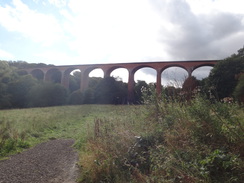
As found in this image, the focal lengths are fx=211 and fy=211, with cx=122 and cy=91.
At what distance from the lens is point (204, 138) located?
2.36 meters

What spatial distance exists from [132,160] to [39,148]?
12.7 feet

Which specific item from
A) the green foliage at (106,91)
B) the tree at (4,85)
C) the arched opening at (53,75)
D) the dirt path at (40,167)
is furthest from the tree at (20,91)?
the dirt path at (40,167)

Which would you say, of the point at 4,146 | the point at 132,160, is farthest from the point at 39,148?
the point at 132,160

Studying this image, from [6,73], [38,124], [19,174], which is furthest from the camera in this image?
[6,73]

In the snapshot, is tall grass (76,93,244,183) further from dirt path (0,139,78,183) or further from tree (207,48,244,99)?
tree (207,48,244,99)

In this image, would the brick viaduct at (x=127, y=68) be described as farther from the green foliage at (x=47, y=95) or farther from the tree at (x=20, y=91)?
the tree at (x=20, y=91)

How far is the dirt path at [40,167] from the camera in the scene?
336cm

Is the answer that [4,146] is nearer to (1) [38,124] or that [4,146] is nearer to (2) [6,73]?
(1) [38,124]

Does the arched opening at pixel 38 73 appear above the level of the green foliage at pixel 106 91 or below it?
above

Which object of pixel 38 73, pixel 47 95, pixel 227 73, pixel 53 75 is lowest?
pixel 47 95

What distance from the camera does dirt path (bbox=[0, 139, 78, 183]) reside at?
3.36 m

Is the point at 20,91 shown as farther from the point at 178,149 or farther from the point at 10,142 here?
the point at 178,149

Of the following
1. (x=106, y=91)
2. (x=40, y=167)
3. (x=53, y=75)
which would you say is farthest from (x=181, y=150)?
(x=53, y=75)

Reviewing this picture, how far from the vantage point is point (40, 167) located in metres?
3.95
